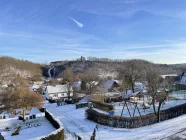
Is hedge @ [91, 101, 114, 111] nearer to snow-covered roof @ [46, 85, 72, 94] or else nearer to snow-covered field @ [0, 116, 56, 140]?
snow-covered field @ [0, 116, 56, 140]

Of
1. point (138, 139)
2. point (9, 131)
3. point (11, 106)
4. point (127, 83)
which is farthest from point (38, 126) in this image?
point (127, 83)

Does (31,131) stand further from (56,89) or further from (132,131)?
(56,89)

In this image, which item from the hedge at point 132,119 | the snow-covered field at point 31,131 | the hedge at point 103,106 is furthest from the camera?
the hedge at point 103,106

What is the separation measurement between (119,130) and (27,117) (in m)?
16.7

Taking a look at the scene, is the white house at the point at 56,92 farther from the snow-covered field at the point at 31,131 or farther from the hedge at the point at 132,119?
the hedge at the point at 132,119

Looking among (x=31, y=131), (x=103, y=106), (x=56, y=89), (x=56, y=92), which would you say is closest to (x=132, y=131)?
(x=31, y=131)

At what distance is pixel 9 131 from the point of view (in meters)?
25.1

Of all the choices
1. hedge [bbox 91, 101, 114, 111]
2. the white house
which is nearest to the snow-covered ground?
hedge [bbox 91, 101, 114, 111]

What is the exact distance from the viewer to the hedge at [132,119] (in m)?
21.9

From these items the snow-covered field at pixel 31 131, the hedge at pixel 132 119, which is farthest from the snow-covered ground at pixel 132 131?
the snow-covered field at pixel 31 131

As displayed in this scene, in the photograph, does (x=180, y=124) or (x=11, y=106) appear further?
(x=11, y=106)

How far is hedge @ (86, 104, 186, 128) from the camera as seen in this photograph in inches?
862

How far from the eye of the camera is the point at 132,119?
71.6 ft

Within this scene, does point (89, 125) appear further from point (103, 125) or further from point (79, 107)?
point (79, 107)
